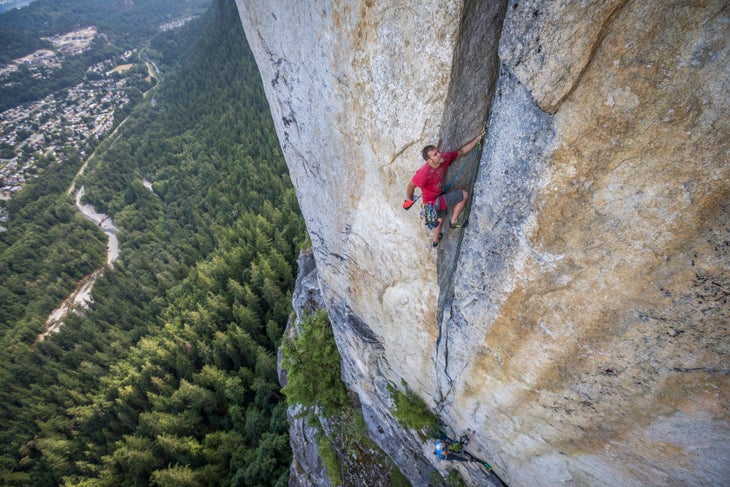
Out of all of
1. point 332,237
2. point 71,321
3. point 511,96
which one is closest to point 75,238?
point 71,321

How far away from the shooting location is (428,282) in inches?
264

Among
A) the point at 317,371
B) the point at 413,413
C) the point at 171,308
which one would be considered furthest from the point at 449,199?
the point at 171,308

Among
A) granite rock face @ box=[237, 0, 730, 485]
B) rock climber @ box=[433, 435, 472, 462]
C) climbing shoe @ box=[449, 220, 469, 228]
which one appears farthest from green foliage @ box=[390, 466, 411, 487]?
climbing shoe @ box=[449, 220, 469, 228]

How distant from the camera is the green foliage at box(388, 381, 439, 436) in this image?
28.9 feet

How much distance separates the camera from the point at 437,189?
17.6 feet

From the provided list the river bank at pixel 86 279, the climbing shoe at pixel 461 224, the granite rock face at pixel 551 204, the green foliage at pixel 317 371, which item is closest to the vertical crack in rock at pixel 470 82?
the granite rock face at pixel 551 204

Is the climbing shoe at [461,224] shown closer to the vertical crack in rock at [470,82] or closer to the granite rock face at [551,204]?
the vertical crack in rock at [470,82]

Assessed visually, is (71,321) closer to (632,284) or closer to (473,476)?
(473,476)

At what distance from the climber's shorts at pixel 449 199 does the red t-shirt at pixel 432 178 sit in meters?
0.12

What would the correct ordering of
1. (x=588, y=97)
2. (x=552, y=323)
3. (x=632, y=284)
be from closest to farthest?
1. (x=588, y=97)
2. (x=632, y=284)
3. (x=552, y=323)

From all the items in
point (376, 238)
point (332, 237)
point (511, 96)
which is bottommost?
point (511, 96)

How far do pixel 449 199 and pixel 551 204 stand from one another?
1.64 m

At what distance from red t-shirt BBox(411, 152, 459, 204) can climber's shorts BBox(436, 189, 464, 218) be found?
12cm

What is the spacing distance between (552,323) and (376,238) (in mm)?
3756
